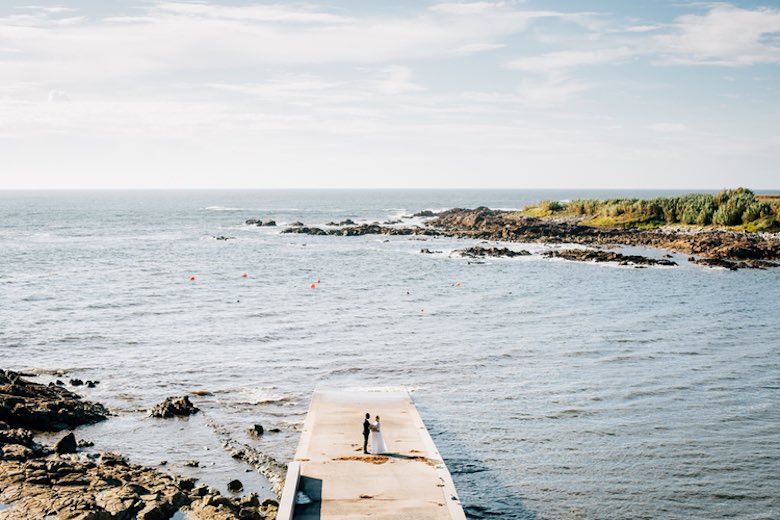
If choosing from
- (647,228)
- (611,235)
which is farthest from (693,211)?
(611,235)

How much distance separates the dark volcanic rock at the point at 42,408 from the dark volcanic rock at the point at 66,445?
2579 millimetres

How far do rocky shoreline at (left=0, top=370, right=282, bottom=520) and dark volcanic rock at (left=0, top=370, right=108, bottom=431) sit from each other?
55mm

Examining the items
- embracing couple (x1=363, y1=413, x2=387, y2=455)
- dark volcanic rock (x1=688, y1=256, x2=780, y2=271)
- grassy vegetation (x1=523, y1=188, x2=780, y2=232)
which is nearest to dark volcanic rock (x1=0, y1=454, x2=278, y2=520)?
embracing couple (x1=363, y1=413, x2=387, y2=455)

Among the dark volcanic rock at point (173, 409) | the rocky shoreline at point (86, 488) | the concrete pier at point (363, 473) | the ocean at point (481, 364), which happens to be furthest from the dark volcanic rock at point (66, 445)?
the concrete pier at point (363, 473)

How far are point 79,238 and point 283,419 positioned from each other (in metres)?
94.5

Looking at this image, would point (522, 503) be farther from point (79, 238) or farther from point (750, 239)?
point (79, 238)

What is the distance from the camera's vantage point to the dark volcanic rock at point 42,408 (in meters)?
23.2

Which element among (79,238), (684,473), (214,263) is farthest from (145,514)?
(79,238)

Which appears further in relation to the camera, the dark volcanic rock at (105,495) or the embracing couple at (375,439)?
the embracing couple at (375,439)

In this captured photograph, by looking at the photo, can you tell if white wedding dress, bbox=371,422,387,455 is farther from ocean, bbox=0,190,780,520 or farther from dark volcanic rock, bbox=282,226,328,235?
dark volcanic rock, bbox=282,226,328,235

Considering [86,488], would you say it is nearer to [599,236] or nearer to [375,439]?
[375,439]

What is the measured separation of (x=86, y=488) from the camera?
57.5 feet

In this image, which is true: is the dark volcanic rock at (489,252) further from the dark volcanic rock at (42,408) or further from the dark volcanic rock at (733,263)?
→ the dark volcanic rock at (42,408)

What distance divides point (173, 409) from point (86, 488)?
302 inches
